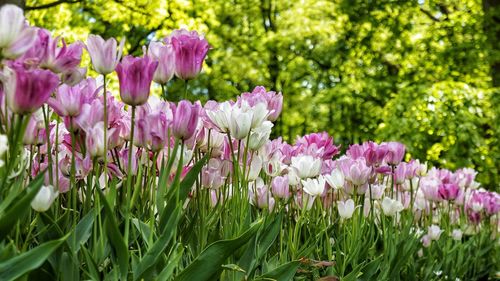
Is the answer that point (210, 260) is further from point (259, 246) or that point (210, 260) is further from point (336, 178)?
point (336, 178)

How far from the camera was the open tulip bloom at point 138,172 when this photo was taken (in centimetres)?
130

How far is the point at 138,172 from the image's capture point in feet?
5.80

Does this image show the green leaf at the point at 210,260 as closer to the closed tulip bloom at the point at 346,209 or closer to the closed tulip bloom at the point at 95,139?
the closed tulip bloom at the point at 95,139

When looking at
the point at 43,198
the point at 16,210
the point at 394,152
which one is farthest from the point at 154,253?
the point at 394,152

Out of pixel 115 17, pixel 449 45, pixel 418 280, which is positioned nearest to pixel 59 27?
pixel 115 17

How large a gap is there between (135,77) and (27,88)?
1.10 ft

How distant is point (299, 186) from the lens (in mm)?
2799

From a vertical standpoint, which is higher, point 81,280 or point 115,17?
point 115,17

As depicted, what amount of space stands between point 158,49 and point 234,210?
0.49m

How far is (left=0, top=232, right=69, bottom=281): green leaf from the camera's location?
4.00 ft

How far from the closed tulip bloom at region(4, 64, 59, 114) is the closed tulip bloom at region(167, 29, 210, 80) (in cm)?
55

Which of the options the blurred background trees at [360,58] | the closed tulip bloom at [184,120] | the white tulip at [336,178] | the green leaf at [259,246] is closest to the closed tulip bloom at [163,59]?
the closed tulip bloom at [184,120]

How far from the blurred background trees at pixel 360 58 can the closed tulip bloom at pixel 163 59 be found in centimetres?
672

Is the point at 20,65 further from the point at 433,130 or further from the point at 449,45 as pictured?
the point at 449,45
